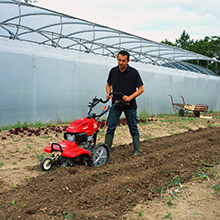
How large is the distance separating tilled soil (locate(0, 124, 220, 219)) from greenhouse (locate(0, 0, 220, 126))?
4.17 meters

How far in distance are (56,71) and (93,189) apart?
20.2ft

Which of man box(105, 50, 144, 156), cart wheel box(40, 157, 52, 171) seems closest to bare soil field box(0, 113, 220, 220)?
cart wheel box(40, 157, 52, 171)

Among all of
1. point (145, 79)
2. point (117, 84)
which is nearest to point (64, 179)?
point (117, 84)

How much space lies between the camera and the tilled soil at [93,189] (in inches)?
92.4

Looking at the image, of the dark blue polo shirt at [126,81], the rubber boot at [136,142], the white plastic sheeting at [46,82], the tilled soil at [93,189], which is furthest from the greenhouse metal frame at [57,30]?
the tilled soil at [93,189]

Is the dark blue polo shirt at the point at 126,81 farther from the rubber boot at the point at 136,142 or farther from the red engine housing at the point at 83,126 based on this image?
the red engine housing at the point at 83,126

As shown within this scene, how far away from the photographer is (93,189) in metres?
2.78

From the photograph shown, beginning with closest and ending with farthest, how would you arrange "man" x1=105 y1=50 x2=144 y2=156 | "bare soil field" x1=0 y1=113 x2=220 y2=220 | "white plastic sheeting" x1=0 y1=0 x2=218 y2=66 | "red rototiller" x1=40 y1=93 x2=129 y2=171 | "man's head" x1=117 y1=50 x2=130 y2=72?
"bare soil field" x1=0 y1=113 x2=220 y2=220 → "red rototiller" x1=40 y1=93 x2=129 y2=171 → "man's head" x1=117 y1=50 x2=130 y2=72 → "man" x1=105 y1=50 x2=144 y2=156 → "white plastic sheeting" x1=0 y1=0 x2=218 y2=66

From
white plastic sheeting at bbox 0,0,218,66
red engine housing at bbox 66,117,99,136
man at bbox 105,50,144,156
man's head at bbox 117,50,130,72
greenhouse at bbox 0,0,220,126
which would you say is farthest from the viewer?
white plastic sheeting at bbox 0,0,218,66

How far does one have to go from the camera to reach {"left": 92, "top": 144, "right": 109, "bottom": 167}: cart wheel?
362 cm

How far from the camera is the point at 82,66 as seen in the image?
9234 mm

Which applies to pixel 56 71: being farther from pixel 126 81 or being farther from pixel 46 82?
pixel 126 81

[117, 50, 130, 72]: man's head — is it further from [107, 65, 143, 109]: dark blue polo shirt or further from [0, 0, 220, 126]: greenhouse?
[0, 0, 220, 126]: greenhouse

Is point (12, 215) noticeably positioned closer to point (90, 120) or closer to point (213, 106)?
point (90, 120)
